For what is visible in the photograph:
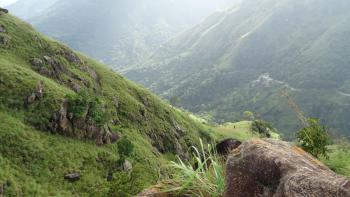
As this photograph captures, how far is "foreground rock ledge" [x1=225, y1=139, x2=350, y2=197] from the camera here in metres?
6.22

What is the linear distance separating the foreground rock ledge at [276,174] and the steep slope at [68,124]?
1460 inches

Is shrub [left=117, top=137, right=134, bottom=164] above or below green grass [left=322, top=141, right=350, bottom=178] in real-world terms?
above

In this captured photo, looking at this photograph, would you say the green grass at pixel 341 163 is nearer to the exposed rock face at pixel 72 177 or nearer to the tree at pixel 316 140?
the tree at pixel 316 140

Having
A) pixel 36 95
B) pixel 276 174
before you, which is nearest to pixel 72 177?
pixel 36 95

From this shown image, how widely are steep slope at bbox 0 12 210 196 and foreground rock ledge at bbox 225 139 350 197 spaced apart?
37.1 metres

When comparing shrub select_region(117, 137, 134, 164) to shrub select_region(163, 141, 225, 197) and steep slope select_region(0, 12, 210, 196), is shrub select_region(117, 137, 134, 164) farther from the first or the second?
shrub select_region(163, 141, 225, 197)

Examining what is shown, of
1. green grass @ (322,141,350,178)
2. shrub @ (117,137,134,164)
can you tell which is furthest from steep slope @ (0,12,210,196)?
green grass @ (322,141,350,178)

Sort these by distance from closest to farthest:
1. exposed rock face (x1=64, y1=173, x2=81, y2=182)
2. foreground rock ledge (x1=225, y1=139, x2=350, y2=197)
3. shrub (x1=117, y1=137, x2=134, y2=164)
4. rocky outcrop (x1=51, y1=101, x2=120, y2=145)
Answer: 1. foreground rock ledge (x1=225, y1=139, x2=350, y2=197)
2. exposed rock face (x1=64, y1=173, x2=81, y2=182)
3. rocky outcrop (x1=51, y1=101, x2=120, y2=145)
4. shrub (x1=117, y1=137, x2=134, y2=164)

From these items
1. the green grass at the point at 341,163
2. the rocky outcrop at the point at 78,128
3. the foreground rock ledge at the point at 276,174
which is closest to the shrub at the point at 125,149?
the rocky outcrop at the point at 78,128

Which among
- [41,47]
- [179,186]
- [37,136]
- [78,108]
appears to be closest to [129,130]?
[78,108]

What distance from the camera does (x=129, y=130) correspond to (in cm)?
13650

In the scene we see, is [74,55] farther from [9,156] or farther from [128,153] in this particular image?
[9,156]

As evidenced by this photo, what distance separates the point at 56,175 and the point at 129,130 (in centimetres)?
4409

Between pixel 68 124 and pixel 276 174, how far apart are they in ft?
366
